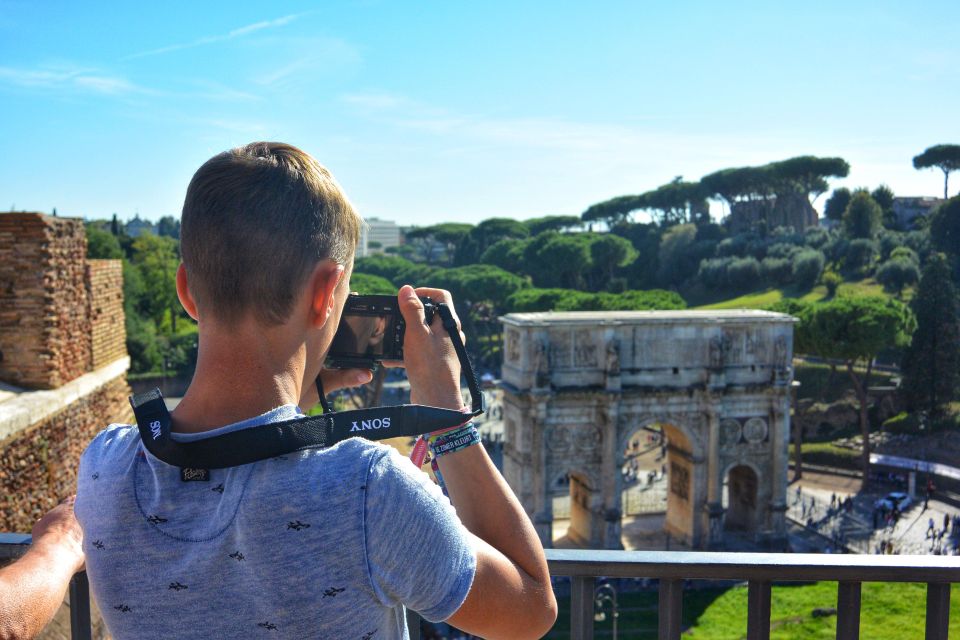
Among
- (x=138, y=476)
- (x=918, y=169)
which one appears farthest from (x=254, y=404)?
(x=918, y=169)

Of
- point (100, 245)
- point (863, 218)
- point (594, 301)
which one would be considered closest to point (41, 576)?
point (594, 301)

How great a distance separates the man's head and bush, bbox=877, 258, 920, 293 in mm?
43825

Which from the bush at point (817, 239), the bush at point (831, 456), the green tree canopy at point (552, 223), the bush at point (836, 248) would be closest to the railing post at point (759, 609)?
the bush at point (831, 456)

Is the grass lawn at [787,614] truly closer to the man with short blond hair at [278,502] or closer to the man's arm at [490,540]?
the man's arm at [490,540]

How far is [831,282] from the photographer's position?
4241 cm

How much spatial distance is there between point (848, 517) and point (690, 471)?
5923 millimetres

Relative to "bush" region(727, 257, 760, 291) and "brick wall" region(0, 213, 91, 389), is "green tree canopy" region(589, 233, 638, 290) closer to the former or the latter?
"bush" region(727, 257, 760, 291)

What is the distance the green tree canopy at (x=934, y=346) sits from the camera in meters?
31.0

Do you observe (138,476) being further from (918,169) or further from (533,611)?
(918,169)

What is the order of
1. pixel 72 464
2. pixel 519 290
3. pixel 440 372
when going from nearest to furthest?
pixel 440 372, pixel 72 464, pixel 519 290

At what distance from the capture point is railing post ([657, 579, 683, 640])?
7.13 feet

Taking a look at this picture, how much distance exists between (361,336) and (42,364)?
6.64m

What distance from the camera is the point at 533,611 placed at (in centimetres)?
142

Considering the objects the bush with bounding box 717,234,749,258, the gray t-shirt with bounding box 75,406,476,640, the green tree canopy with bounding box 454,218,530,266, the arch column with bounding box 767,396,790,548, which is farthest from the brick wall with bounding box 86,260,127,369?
the green tree canopy with bounding box 454,218,530,266
